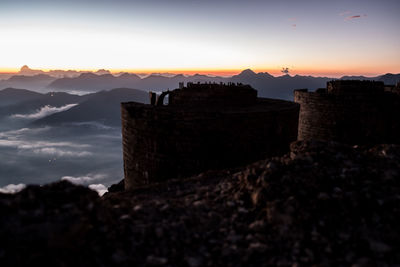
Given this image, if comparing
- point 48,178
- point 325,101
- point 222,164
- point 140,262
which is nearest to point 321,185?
point 140,262

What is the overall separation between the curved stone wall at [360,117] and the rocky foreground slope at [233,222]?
8334 mm

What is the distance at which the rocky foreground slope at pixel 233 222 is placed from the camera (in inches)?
110

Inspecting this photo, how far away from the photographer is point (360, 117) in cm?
1202

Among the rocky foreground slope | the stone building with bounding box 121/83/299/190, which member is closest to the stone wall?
the stone building with bounding box 121/83/299/190

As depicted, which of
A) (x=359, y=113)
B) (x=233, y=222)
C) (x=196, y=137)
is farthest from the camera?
(x=359, y=113)

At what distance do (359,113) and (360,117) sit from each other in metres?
0.18

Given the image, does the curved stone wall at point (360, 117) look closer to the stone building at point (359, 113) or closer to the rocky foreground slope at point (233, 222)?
the stone building at point (359, 113)

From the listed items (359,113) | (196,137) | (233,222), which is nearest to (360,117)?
(359,113)

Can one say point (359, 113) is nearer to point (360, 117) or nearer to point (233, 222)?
point (360, 117)

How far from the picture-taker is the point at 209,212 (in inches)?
150

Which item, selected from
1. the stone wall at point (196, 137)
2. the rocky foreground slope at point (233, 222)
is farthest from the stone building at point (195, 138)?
the rocky foreground slope at point (233, 222)

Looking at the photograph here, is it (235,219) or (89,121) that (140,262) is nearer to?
(235,219)

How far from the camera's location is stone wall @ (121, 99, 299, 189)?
699cm

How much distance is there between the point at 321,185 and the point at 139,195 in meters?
2.85
